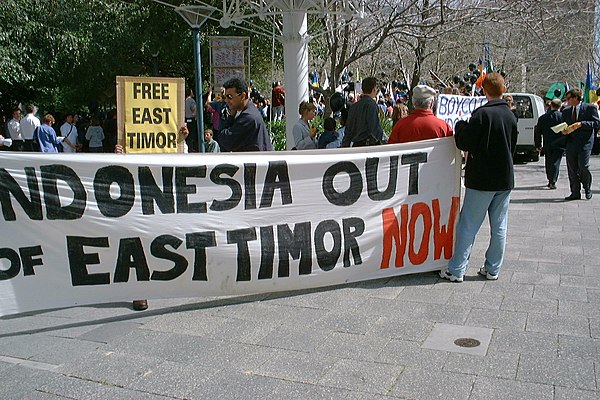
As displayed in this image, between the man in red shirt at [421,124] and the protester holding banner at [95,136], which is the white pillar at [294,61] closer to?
the man in red shirt at [421,124]

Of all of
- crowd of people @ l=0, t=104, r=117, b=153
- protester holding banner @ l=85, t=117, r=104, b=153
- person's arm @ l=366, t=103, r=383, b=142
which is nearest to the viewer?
person's arm @ l=366, t=103, r=383, b=142

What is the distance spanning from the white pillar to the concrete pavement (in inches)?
209

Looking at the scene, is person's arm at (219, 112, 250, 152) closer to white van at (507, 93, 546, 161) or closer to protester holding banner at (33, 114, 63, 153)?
protester holding banner at (33, 114, 63, 153)

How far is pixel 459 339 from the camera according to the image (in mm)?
4547

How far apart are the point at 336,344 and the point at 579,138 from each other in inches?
307

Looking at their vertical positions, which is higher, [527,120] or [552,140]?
[527,120]

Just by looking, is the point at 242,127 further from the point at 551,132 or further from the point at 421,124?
the point at 551,132

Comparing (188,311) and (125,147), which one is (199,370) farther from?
(125,147)

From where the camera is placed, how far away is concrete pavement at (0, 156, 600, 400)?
387 cm

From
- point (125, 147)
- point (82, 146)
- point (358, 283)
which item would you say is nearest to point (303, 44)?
point (125, 147)

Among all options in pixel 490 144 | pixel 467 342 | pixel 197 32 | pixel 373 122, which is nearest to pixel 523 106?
pixel 197 32

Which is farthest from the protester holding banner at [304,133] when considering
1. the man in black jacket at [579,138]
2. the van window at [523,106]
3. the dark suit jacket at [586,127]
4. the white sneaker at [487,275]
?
the van window at [523,106]

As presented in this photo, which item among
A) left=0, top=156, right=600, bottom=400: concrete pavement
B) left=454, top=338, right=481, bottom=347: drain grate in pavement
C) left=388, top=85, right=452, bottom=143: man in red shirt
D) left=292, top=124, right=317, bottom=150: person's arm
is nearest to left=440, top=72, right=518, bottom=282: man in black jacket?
left=0, top=156, right=600, bottom=400: concrete pavement

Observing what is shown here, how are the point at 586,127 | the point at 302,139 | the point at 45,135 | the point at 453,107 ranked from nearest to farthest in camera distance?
1. the point at 453,107
2. the point at 302,139
3. the point at 586,127
4. the point at 45,135
